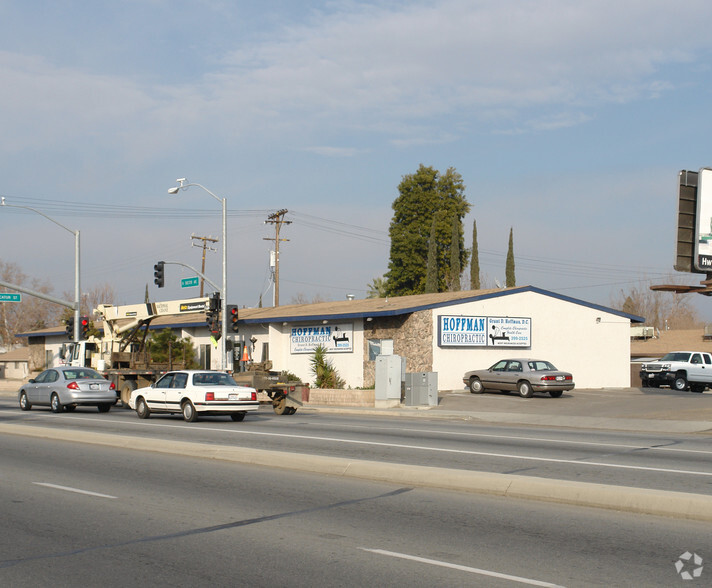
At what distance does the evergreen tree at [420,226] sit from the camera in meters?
Answer: 72.6

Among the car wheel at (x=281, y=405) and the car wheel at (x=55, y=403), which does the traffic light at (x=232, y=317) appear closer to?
the car wheel at (x=281, y=405)

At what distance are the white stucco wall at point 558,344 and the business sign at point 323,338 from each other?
5125 mm

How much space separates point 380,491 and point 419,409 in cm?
2023

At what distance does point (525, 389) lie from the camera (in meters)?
35.2

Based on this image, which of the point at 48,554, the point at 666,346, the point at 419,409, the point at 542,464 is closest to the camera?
the point at 48,554

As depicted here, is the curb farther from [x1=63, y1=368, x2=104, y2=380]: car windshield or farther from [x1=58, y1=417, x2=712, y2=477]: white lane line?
[x1=63, y1=368, x2=104, y2=380]: car windshield

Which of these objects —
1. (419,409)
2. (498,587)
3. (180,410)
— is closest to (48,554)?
(498,587)

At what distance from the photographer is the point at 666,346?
60844 mm

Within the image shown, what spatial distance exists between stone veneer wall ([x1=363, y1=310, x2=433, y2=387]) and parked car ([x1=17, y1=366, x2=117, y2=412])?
1424cm

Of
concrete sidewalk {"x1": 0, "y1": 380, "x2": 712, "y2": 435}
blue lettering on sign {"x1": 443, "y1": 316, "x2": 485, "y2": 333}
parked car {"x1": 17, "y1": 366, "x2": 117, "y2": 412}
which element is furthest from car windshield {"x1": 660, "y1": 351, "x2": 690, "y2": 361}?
parked car {"x1": 17, "y1": 366, "x2": 117, "y2": 412}

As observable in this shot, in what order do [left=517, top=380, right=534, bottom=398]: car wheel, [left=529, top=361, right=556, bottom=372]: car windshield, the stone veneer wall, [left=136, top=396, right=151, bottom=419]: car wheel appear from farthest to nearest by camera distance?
the stone veneer wall → [left=529, top=361, right=556, bottom=372]: car windshield → [left=517, top=380, right=534, bottom=398]: car wheel → [left=136, top=396, right=151, bottom=419]: car wheel

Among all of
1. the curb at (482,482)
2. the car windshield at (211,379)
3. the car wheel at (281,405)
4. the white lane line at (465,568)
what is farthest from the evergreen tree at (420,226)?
the white lane line at (465,568)

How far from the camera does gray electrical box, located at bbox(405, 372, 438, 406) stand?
105 ft

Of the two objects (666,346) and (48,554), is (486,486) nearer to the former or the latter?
(48,554)
